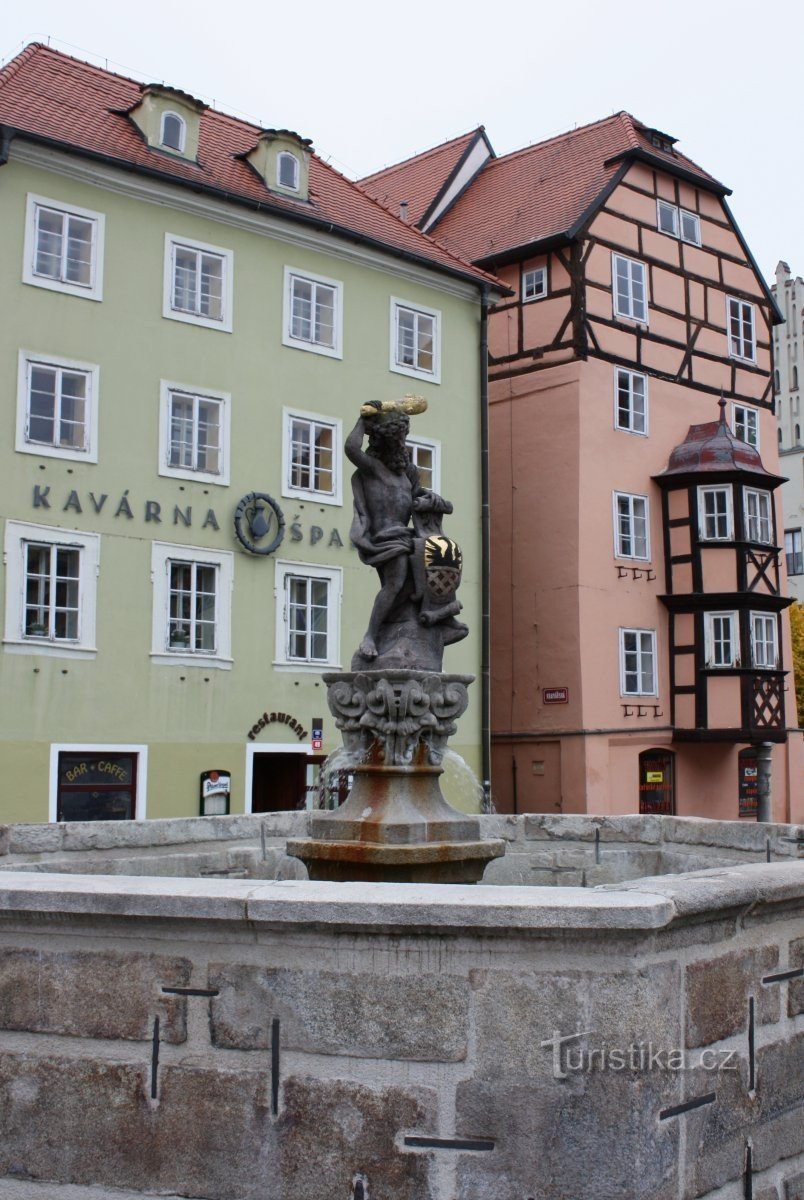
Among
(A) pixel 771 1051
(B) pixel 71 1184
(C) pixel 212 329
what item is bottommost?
(B) pixel 71 1184

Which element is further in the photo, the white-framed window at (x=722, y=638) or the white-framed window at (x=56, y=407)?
the white-framed window at (x=722, y=638)

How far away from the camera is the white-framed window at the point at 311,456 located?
2323 cm

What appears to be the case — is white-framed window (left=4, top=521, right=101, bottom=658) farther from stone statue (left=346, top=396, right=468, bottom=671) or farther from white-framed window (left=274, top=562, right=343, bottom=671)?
stone statue (left=346, top=396, right=468, bottom=671)

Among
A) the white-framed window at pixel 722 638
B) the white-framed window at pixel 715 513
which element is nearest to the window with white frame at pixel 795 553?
the white-framed window at pixel 715 513

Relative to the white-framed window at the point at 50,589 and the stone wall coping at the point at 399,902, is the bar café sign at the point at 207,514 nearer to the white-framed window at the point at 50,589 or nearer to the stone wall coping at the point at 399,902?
the white-framed window at the point at 50,589

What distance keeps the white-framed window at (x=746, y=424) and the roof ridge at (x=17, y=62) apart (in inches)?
659

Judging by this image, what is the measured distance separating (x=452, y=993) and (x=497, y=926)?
0.77ft

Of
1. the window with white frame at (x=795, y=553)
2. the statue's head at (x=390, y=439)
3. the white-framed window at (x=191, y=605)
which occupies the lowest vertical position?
the statue's head at (x=390, y=439)

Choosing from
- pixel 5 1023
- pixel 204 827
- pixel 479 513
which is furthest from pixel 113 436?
pixel 5 1023

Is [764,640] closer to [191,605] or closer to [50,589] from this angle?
[191,605]

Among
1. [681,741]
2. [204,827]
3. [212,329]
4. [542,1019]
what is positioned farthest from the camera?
[681,741]

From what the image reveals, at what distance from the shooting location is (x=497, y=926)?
12.0 ft

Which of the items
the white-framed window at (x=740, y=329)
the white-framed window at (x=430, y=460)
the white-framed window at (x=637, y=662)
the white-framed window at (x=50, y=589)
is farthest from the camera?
the white-framed window at (x=740, y=329)

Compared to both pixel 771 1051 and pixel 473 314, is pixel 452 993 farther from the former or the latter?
pixel 473 314
